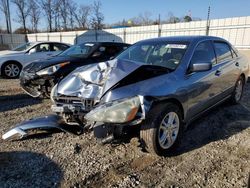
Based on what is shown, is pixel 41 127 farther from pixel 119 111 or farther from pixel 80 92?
pixel 119 111

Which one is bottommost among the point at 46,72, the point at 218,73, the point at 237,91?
the point at 237,91

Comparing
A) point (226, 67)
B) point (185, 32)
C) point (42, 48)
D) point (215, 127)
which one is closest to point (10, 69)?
point (42, 48)

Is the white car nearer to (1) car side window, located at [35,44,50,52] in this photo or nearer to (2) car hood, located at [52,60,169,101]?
(1) car side window, located at [35,44,50,52]

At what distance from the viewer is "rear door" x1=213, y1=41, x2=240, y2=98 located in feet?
15.6

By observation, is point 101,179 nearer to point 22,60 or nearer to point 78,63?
Result: point 78,63

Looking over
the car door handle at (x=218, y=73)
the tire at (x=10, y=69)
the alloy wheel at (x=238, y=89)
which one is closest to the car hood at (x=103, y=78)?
the car door handle at (x=218, y=73)

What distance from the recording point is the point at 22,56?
33.8 ft

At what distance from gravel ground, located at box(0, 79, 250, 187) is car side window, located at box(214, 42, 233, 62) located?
4.41 ft

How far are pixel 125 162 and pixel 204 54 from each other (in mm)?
2344

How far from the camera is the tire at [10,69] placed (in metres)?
10.1

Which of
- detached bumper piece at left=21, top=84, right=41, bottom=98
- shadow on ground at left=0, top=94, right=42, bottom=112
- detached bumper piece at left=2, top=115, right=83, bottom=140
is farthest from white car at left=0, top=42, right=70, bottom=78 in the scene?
detached bumper piece at left=2, top=115, right=83, bottom=140

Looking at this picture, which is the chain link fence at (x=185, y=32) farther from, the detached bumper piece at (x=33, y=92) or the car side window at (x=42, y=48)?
the detached bumper piece at (x=33, y=92)

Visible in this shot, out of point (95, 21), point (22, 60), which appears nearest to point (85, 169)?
point (22, 60)

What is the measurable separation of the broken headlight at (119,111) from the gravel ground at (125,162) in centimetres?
65
